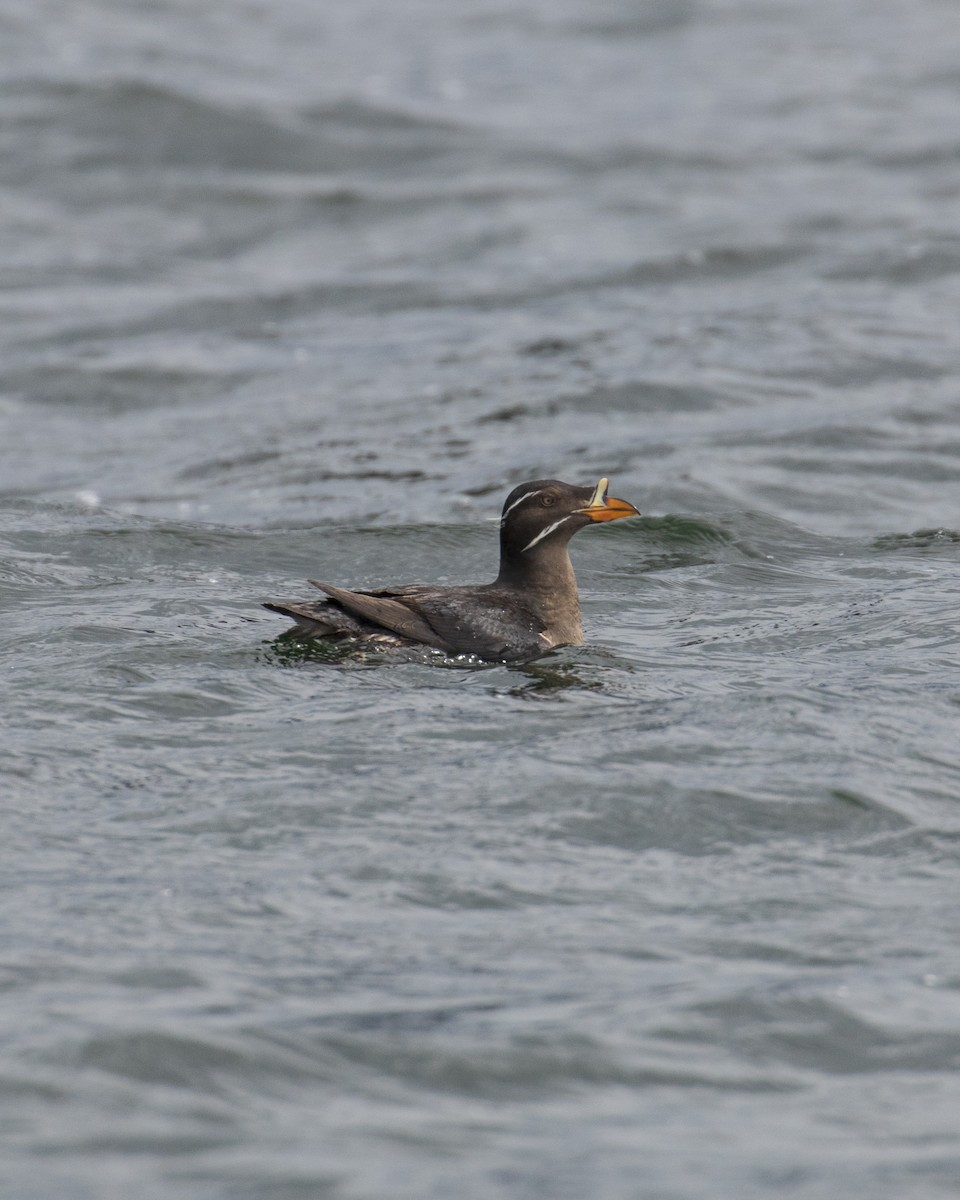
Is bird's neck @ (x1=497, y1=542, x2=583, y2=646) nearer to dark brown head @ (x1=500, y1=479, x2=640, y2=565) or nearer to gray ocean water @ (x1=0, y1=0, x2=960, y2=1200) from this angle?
dark brown head @ (x1=500, y1=479, x2=640, y2=565)

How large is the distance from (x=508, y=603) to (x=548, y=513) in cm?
59

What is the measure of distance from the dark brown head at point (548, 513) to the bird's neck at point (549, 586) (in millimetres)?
33

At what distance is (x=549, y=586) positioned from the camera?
1105 cm

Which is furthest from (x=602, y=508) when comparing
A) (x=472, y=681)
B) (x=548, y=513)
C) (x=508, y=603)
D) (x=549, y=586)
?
(x=472, y=681)

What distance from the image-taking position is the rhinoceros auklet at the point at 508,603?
1030 centimetres

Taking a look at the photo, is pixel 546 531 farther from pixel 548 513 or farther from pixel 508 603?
pixel 508 603

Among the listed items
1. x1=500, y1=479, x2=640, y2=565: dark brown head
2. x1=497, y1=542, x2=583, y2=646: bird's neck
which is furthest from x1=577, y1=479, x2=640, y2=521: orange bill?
x1=497, y1=542, x2=583, y2=646: bird's neck

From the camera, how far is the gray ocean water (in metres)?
6.28

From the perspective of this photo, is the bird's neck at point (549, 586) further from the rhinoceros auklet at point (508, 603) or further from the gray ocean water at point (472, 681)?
the gray ocean water at point (472, 681)

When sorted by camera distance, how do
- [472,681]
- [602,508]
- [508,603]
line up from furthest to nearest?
[602,508], [508,603], [472,681]

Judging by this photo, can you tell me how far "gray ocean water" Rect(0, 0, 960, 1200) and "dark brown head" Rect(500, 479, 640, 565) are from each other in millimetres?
742

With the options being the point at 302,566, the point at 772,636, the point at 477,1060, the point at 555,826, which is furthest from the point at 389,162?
the point at 477,1060

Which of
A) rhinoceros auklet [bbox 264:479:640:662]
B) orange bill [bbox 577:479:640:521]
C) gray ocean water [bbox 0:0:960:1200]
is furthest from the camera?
orange bill [bbox 577:479:640:521]

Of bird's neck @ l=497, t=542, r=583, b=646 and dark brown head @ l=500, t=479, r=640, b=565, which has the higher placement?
dark brown head @ l=500, t=479, r=640, b=565
